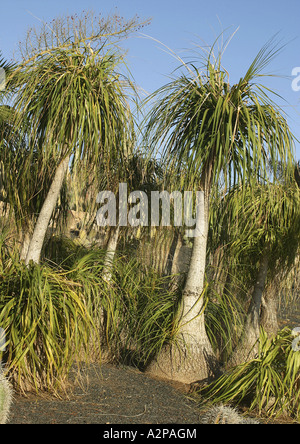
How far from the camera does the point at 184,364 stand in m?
5.84

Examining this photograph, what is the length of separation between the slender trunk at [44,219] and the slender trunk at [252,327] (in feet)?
9.29

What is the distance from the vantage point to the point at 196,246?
620 centimetres

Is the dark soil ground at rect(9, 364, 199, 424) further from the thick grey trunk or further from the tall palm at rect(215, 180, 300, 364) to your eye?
the thick grey trunk

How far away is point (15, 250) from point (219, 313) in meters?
2.62

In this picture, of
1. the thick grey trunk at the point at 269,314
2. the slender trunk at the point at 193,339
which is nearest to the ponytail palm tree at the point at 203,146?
the slender trunk at the point at 193,339

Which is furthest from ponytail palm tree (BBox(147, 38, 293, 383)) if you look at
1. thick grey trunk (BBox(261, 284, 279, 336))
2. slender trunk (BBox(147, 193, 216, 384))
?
thick grey trunk (BBox(261, 284, 279, 336))

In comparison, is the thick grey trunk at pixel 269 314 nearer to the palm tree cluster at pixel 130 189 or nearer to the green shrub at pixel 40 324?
the palm tree cluster at pixel 130 189

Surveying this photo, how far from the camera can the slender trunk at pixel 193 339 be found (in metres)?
5.84

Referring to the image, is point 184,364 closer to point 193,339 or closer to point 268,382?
point 193,339

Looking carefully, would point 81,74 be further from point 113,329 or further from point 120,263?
point 113,329

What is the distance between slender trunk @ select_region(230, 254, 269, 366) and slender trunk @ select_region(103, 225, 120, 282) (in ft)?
6.35

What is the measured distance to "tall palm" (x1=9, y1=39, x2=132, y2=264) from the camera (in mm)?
5512
